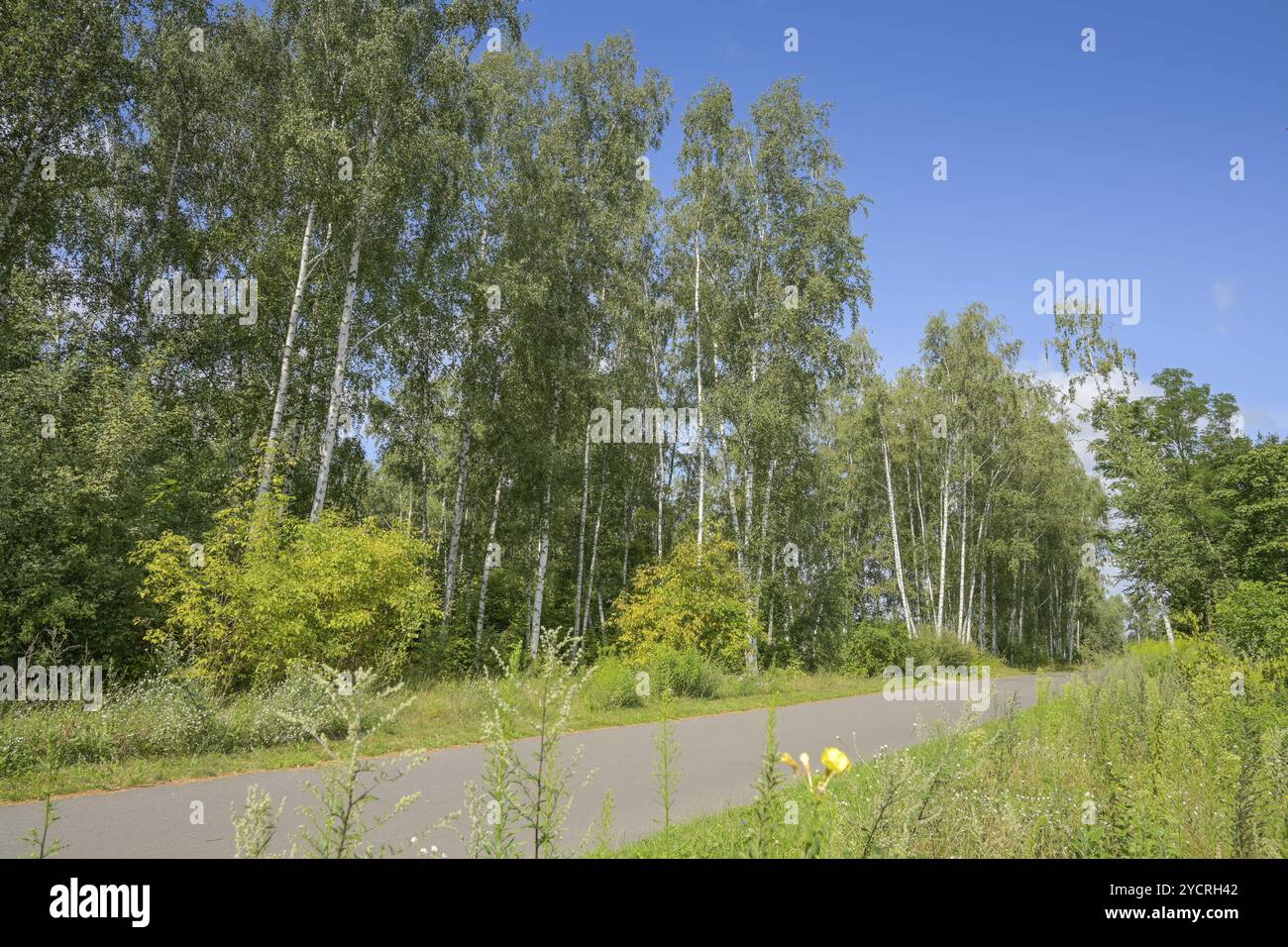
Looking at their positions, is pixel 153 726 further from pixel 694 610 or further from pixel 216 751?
pixel 694 610

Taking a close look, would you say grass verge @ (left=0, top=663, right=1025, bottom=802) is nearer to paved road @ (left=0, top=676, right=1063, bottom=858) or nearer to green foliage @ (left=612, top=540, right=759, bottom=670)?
paved road @ (left=0, top=676, right=1063, bottom=858)

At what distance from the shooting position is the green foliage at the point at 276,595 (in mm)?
10891

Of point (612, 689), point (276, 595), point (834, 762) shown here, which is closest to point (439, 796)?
point (834, 762)

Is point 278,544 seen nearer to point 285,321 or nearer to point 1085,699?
point 285,321

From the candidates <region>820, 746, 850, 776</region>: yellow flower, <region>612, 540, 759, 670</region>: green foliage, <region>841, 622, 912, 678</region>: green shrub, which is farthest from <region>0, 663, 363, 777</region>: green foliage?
<region>841, 622, 912, 678</region>: green shrub

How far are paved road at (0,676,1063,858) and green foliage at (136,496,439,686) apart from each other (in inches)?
164

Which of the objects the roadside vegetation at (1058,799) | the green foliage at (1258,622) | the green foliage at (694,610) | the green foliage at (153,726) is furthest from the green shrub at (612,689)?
the green foliage at (1258,622)

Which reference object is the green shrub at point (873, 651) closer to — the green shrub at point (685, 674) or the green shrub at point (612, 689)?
the green shrub at point (685, 674)

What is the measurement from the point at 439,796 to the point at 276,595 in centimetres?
640

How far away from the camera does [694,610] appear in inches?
741

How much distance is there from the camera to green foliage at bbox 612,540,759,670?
1844cm
